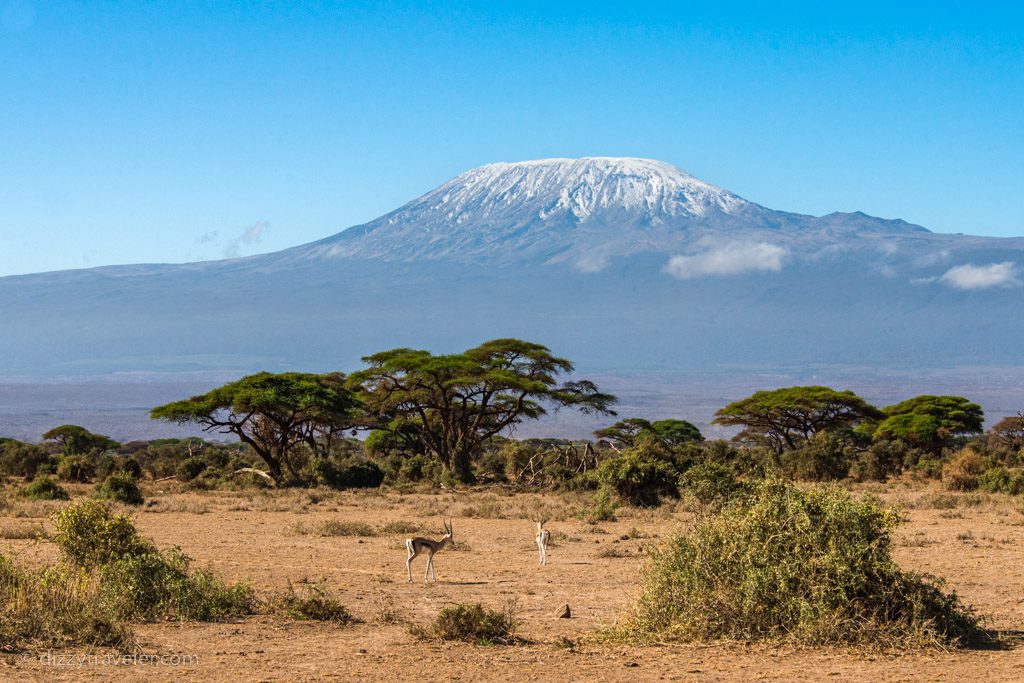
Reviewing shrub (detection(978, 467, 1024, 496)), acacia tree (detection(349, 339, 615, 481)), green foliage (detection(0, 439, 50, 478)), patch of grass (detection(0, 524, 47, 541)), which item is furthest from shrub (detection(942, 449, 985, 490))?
green foliage (detection(0, 439, 50, 478))

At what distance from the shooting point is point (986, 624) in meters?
12.7

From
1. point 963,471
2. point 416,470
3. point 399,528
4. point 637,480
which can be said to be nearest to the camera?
point 399,528

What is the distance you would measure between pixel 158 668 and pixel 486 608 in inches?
177

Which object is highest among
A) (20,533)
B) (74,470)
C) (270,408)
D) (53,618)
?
(270,408)

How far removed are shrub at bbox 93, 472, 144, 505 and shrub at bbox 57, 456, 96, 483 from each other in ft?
30.6

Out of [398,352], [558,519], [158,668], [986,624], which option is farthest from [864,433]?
[158,668]

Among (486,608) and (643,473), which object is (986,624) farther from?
(643,473)

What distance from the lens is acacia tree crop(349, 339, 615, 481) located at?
43.3m

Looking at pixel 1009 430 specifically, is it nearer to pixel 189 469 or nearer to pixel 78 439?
pixel 189 469

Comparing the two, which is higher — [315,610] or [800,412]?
[315,610]

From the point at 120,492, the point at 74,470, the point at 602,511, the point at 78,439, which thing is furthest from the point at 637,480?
the point at 78,439

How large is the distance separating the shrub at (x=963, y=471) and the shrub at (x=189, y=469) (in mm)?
23954

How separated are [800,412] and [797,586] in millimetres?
46583

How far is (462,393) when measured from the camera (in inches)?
1746
